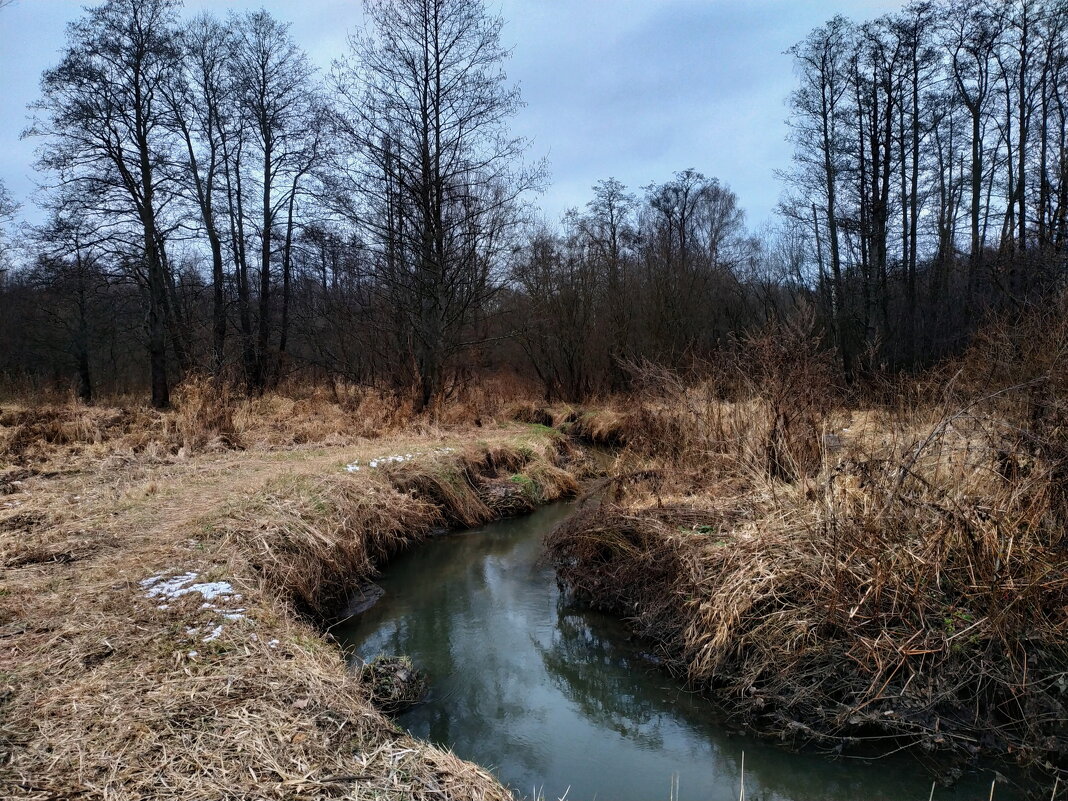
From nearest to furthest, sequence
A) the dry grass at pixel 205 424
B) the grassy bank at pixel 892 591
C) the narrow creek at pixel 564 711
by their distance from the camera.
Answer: the narrow creek at pixel 564 711 < the grassy bank at pixel 892 591 < the dry grass at pixel 205 424

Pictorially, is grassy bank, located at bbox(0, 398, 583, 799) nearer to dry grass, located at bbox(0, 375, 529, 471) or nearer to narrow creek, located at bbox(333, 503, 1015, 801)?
dry grass, located at bbox(0, 375, 529, 471)

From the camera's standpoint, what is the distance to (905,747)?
3.66m

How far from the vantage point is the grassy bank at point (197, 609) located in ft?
8.43

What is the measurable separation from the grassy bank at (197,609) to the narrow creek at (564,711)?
2.68 feet

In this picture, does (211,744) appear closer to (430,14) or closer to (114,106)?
(430,14)

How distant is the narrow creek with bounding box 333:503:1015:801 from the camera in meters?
3.59

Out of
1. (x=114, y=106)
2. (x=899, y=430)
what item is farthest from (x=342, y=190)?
(x=899, y=430)

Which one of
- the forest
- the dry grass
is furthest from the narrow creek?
the dry grass

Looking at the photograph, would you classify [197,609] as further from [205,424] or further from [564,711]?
[205,424]

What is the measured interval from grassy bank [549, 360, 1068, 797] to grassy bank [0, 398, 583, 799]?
7.51 ft

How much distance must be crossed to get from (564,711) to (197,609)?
2.56m

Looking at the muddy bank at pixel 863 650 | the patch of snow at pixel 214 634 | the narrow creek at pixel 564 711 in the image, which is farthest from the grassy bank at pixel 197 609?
the muddy bank at pixel 863 650

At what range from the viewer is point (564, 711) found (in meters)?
4.53

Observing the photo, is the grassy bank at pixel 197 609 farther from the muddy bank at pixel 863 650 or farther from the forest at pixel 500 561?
the muddy bank at pixel 863 650
